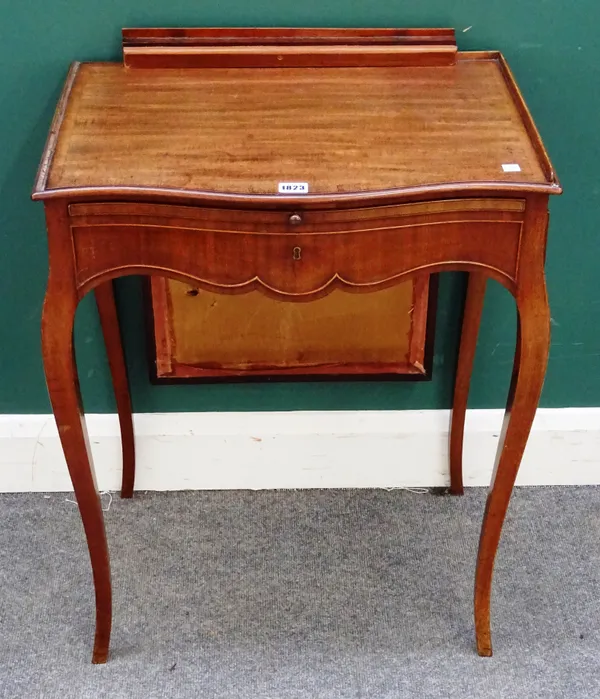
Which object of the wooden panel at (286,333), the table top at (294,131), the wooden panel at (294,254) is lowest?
the wooden panel at (286,333)

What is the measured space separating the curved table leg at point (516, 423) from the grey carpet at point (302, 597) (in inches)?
3.9

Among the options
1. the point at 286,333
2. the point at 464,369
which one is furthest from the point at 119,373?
the point at 464,369

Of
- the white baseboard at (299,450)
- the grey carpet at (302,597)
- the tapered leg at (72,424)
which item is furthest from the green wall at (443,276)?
the tapered leg at (72,424)

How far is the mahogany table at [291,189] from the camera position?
2.92ft

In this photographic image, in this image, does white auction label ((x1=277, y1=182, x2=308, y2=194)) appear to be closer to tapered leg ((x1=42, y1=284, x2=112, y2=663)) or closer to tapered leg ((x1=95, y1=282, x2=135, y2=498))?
tapered leg ((x1=42, y1=284, x2=112, y2=663))

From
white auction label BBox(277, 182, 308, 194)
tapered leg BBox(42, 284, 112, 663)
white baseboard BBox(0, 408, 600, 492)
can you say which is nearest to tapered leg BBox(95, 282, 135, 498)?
white baseboard BBox(0, 408, 600, 492)

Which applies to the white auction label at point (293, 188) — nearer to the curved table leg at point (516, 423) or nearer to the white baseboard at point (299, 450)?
the curved table leg at point (516, 423)

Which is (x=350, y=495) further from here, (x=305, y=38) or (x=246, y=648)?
(x=305, y=38)

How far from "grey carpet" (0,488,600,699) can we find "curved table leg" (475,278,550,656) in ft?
0.32

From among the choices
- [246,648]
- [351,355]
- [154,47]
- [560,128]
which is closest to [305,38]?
[154,47]

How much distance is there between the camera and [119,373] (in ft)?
4.58

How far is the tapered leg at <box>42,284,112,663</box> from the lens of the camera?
96 cm

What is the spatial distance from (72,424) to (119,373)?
344mm

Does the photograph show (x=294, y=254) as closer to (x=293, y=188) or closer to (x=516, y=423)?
(x=293, y=188)
